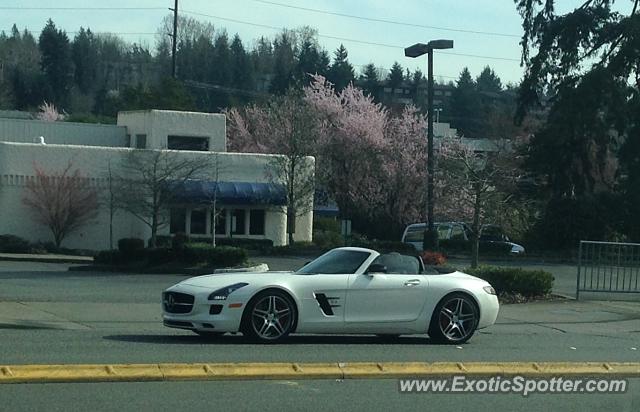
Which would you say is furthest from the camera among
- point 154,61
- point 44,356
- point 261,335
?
point 154,61

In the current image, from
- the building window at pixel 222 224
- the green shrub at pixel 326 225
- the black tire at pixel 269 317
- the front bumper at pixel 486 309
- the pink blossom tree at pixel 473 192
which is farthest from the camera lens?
the green shrub at pixel 326 225

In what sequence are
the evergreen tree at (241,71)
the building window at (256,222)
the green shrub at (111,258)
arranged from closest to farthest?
the green shrub at (111,258), the building window at (256,222), the evergreen tree at (241,71)

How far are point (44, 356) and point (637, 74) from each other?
127 feet

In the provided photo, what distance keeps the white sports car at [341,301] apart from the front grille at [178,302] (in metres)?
0.01

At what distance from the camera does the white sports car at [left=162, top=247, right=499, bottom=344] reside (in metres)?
13.3

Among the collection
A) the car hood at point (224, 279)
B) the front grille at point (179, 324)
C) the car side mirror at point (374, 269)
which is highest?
the car side mirror at point (374, 269)

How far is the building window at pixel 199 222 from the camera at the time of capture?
1766 inches

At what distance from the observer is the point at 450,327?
47.5 feet

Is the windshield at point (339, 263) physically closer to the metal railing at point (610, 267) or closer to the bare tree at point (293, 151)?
the metal railing at point (610, 267)

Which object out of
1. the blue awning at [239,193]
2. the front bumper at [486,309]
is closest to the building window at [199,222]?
the blue awning at [239,193]

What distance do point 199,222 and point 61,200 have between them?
6.09m

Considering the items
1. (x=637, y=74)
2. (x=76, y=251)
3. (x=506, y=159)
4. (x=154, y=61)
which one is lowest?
(x=76, y=251)

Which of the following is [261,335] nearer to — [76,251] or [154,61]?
[76,251]

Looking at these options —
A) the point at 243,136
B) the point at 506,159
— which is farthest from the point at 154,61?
the point at 506,159
